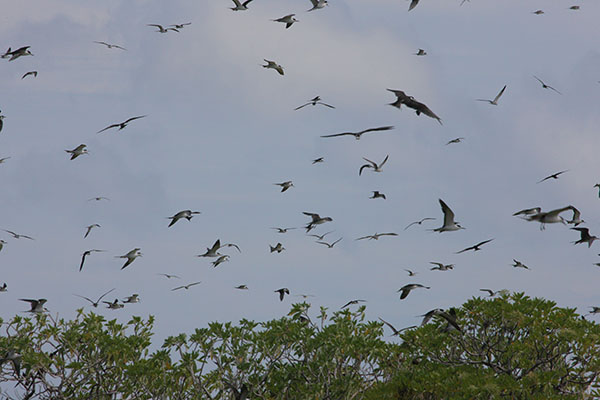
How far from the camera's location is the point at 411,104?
18.8 meters

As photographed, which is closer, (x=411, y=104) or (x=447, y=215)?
(x=411, y=104)

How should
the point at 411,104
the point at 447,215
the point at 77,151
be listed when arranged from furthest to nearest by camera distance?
the point at 77,151
the point at 447,215
the point at 411,104

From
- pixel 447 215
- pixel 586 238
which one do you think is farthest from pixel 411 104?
pixel 586 238

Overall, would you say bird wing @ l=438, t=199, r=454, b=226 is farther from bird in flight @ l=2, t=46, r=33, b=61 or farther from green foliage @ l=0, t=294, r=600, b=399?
bird in flight @ l=2, t=46, r=33, b=61

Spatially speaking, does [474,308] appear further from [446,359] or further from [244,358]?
[244,358]

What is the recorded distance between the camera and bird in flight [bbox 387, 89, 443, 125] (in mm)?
18156

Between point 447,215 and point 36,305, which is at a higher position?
point 447,215

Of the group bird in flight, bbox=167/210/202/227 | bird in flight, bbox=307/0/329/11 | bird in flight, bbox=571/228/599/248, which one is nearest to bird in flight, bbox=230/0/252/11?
bird in flight, bbox=307/0/329/11

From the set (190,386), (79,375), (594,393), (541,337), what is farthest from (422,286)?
(79,375)

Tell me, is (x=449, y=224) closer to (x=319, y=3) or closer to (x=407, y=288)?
(x=407, y=288)

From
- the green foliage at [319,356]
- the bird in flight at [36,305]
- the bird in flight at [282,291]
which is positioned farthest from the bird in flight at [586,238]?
the bird in flight at [36,305]

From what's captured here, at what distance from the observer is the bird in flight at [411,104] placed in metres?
18.2

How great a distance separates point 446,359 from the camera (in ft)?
72.0

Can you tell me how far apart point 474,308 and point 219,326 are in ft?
25.5
